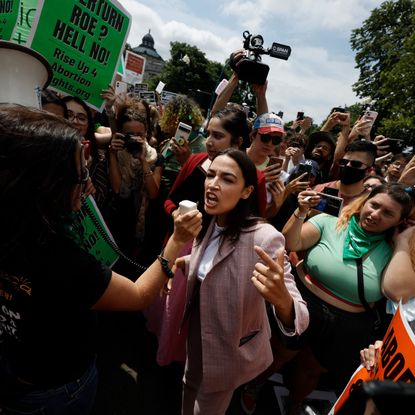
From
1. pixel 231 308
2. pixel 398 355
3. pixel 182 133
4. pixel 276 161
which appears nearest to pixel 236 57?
pixel 182 133

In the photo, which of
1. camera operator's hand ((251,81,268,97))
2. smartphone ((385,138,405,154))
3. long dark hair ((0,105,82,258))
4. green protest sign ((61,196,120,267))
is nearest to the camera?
long dark hair ((0,105,82,258))

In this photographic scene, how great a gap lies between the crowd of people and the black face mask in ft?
0.04

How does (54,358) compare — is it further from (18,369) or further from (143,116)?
(143,116)

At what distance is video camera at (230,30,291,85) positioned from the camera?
313cm

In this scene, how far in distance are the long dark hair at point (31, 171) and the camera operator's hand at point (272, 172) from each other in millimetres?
1662

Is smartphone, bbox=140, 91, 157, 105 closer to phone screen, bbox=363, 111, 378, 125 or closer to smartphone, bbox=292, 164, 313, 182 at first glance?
phone screen, bbox=363, 111, 378, 125

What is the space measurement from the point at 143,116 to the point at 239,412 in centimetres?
288

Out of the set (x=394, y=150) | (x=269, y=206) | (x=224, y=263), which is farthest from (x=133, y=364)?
(x=394, y=150)

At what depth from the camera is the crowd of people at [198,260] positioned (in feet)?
3.25

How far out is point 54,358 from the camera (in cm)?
114

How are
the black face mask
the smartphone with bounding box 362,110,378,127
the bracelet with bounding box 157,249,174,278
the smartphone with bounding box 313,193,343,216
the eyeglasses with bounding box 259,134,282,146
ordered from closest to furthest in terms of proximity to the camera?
the bracelet with bounding box 157,249,174,278
the smartphone with bounding box 313,193,343,216
the eyeglasses with bounding box 259,134,282,146
the black face mask
the smartphone with bounding box 362,110,378,127

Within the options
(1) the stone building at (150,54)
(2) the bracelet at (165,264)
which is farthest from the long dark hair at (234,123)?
(1) the stone building at (150,54)

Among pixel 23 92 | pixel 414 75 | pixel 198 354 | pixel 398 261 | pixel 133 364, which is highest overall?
pixel 414 75

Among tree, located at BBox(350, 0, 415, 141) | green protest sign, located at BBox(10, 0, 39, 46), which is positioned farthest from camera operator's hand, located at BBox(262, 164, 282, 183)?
tree, located at BBox(350, 0, 415, 141)
